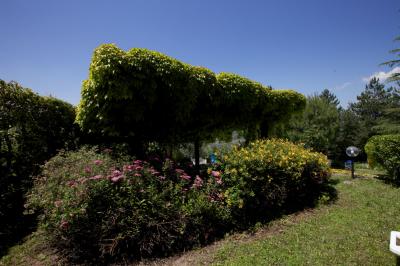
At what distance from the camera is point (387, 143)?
8430 mm

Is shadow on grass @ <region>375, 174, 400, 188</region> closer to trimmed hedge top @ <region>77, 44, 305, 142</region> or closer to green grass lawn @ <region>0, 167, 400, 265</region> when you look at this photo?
green grass lawn @ <region>0, 167, 400, 265</region>

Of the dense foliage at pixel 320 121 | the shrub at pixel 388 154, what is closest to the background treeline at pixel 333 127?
the dense foliage at pixel 320 121

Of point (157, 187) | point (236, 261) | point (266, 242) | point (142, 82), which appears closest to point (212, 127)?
point (142, 82)

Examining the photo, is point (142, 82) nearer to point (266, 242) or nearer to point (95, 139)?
point (95, 139)

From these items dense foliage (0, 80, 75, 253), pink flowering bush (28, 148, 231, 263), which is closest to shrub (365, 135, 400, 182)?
pink flowering bush (28, 148, 231, 263)

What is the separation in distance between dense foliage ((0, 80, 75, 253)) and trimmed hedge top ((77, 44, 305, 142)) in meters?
1.05

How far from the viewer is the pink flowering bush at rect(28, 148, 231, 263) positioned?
131 inches

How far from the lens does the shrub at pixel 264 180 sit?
182 inches

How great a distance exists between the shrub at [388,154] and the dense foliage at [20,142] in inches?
414

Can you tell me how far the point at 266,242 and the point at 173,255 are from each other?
1.53 meters

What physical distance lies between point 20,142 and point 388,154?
11.4 metres

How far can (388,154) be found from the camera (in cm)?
838

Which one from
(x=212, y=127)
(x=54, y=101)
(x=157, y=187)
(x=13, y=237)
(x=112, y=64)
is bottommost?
(x=13, y=237)

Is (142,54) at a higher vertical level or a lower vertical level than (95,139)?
higher
